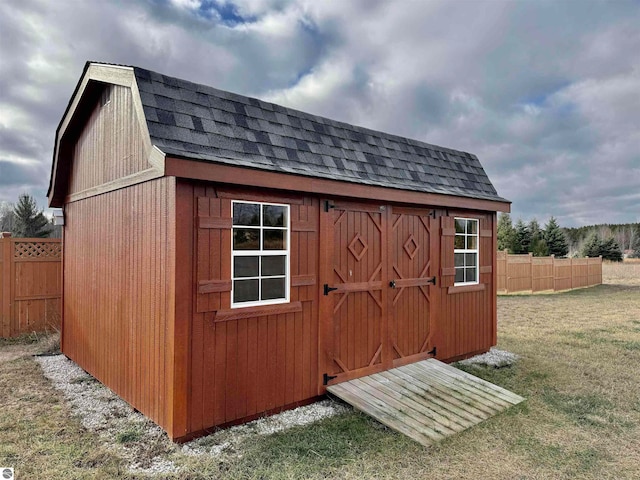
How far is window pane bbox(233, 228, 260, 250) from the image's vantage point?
3.55 meters

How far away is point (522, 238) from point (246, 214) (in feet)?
97.3

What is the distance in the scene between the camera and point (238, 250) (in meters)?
3.56

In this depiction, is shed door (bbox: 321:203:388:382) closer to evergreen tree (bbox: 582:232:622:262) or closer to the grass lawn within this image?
the grass lawn

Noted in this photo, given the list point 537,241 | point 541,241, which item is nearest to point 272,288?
point 541,241

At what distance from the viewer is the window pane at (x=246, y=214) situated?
355 cm

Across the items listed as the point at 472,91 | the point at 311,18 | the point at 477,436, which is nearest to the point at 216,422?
the point at 477,436

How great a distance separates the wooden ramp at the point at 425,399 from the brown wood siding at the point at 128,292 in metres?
1.93

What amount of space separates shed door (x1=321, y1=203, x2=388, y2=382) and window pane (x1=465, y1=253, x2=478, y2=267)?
6.69 ft

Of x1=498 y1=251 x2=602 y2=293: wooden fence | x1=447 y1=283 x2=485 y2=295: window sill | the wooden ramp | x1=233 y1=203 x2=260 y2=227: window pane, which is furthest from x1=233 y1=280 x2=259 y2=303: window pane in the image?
x1=498 y1=251 x2=602 y2=293: wooden fence

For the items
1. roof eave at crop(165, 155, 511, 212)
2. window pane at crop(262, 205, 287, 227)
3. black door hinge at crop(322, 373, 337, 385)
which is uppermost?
roof eave at crop(165, 155, 511, 212)

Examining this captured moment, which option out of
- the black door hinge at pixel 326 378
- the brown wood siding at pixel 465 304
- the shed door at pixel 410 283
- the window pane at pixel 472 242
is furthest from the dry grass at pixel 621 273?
the black door hinge at pixel 326 378

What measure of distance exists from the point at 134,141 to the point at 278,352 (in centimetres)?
266

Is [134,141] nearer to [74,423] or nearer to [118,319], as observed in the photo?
[118,319]

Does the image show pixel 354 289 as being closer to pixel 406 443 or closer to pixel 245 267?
pixel 245 267
